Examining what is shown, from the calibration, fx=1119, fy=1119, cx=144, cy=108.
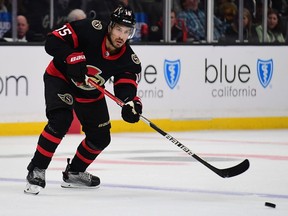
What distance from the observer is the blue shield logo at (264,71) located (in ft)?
43.0

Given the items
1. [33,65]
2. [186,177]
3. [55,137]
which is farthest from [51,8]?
[55,137]

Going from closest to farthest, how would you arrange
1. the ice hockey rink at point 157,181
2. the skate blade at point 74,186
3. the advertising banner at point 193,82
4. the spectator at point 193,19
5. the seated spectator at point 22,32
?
the ice hockey rink at point 157,181 < the skate blade at point 74,186 < the advertising banner at point 193,82 < the seated spectator at point 22,32 < the spectator at point 193,19

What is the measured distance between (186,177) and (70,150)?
2400mm

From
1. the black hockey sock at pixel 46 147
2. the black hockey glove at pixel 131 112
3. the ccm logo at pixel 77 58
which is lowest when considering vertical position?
the black hockey sock at pixel 46 147

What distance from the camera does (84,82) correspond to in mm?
6727

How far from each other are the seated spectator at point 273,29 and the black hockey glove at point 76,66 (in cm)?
701

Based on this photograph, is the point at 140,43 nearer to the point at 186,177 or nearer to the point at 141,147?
the point at 141,147

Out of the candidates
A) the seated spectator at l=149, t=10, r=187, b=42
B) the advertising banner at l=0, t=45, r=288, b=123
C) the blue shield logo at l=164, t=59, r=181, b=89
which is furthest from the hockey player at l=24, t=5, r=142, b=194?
the seated spectator at l=149, t=10, r=187, b=42

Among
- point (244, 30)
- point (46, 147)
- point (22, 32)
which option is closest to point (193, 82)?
point (244, 30)

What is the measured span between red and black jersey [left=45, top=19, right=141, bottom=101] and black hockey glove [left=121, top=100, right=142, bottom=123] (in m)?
0.13

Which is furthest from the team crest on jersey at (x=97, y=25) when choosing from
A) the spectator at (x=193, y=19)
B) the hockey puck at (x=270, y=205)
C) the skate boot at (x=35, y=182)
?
the spectator at (x=193, y=19)

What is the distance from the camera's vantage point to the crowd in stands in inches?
454

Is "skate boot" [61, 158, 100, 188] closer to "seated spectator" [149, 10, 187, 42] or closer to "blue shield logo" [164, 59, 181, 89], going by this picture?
"blue shield logo" [164, 59, 181, 89]

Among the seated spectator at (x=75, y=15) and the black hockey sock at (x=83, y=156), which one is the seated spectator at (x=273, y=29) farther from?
the black hockey sock at (x=83, y=156)
